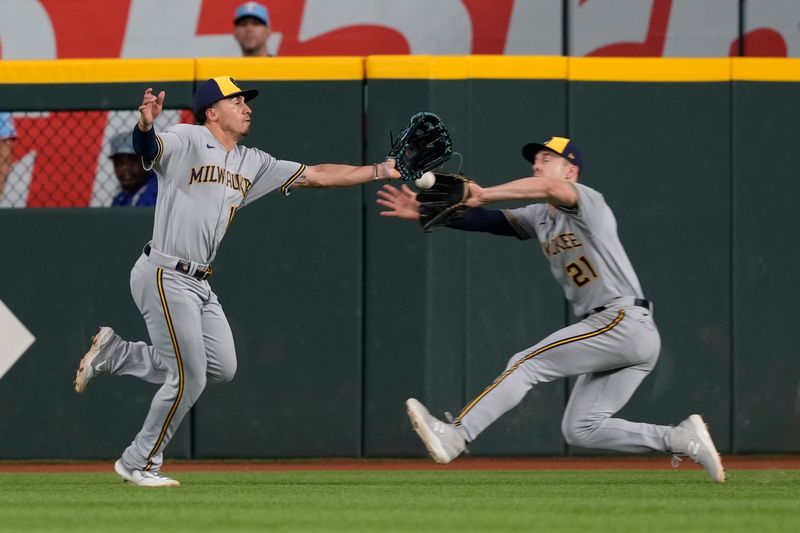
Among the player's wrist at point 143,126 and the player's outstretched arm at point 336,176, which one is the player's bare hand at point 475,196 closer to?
the player's outstretched arm at point 336,176

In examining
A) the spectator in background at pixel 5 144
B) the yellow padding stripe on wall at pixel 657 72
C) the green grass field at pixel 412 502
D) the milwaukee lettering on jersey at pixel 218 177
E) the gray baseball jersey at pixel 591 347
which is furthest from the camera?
the spectator in background at pixel 5 144

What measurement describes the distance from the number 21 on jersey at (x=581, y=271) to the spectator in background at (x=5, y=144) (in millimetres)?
4390

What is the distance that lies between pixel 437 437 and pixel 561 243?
118cm

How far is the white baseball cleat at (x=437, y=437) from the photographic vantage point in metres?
6.57

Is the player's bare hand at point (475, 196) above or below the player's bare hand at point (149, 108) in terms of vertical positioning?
below

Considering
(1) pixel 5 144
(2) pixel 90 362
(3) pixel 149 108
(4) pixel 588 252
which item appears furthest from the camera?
(1) pixel 5 144

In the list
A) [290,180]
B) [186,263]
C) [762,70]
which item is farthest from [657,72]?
[186,263]

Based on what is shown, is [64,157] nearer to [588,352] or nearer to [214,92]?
[214,92]

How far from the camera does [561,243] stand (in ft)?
22.9

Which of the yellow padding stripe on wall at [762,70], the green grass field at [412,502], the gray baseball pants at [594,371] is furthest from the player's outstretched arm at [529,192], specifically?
the yellow padding stripe on wall at [762,70]

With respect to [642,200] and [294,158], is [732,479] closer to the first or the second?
[642,200]

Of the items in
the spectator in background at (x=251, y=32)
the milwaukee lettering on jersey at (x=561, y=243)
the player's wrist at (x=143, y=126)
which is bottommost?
the milwaukee lettering on jersey at (x=561, y=243)

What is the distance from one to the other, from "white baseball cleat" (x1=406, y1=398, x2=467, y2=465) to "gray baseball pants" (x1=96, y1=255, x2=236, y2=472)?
111cm

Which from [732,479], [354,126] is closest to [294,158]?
[354,126]
